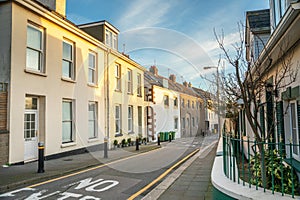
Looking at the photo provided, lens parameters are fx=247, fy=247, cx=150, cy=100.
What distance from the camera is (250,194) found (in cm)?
352

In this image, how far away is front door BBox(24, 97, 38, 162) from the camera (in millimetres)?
10820

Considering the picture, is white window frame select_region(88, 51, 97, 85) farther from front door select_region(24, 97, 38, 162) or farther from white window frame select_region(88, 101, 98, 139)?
front door select_region(24, 97, 38, 162)

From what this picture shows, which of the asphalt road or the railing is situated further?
the asphalt road

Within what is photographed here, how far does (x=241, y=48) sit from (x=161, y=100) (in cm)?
2493

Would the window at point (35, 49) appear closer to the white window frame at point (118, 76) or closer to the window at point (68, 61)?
the window at point (68, 61)

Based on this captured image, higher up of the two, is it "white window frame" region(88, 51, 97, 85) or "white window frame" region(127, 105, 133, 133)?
"white window frame" region(88, 51, 97, 85)

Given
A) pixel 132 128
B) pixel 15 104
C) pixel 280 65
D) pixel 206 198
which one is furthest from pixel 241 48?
pixel 132 128

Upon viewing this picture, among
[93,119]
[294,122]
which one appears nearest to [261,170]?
[294,122]

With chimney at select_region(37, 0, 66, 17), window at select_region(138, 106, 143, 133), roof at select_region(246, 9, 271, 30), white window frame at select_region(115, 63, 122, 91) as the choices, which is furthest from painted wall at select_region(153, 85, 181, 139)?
roof at select_region(246, 9, 271, 30)

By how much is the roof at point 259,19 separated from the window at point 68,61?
9476 mm

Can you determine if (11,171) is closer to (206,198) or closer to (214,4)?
(206,198)

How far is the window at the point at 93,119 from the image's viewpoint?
1606 cm

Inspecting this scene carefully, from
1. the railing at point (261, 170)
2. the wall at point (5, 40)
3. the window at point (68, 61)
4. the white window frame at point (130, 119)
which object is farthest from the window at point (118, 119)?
the railing at point (261, 170)

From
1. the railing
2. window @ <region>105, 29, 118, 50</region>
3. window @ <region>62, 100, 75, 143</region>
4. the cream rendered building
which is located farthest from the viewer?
window @ <region>105, 29, 118, 50</region>
